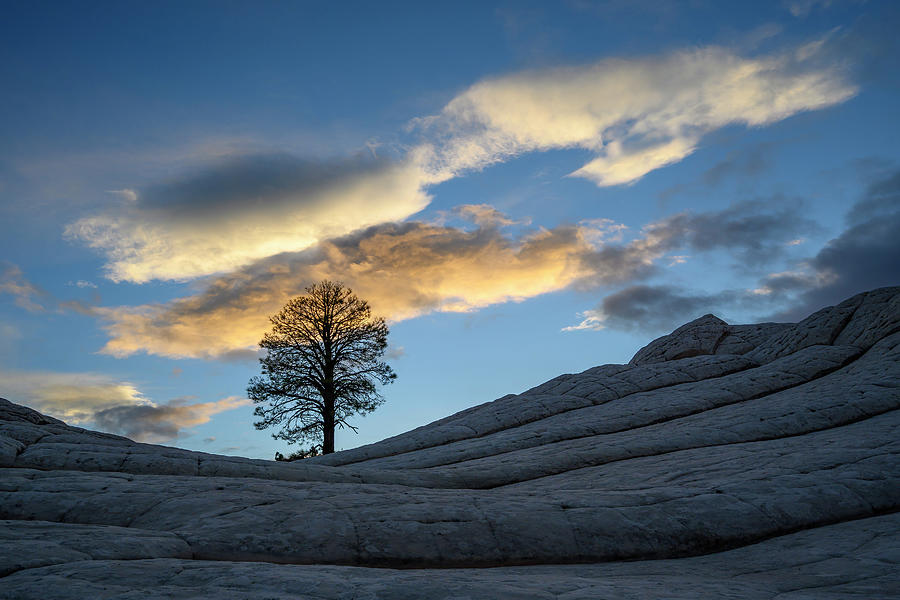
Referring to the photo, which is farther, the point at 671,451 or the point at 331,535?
the point at 671,451

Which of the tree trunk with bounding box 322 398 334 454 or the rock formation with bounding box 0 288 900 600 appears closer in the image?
the rock formation with bounding box 0 288 900 600

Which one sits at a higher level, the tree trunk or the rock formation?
the tree trunk

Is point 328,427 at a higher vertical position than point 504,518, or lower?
higher

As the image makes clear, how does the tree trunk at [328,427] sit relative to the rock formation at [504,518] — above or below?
above

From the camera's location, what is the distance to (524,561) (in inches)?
342

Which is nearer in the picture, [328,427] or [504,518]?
[504,518]

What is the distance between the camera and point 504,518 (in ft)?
30.1

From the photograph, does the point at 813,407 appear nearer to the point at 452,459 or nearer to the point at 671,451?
the point at 671,451

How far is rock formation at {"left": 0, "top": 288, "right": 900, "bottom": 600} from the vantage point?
6.39 metres

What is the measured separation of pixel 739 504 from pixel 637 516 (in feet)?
6.20

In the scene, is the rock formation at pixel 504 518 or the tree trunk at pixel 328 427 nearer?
the rock formation at pixel 504 518

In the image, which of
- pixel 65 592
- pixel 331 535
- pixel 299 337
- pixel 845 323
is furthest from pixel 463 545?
pixel 299 337

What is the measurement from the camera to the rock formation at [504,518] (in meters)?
6.39

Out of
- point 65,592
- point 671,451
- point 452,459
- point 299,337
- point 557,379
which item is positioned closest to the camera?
point 65,592
